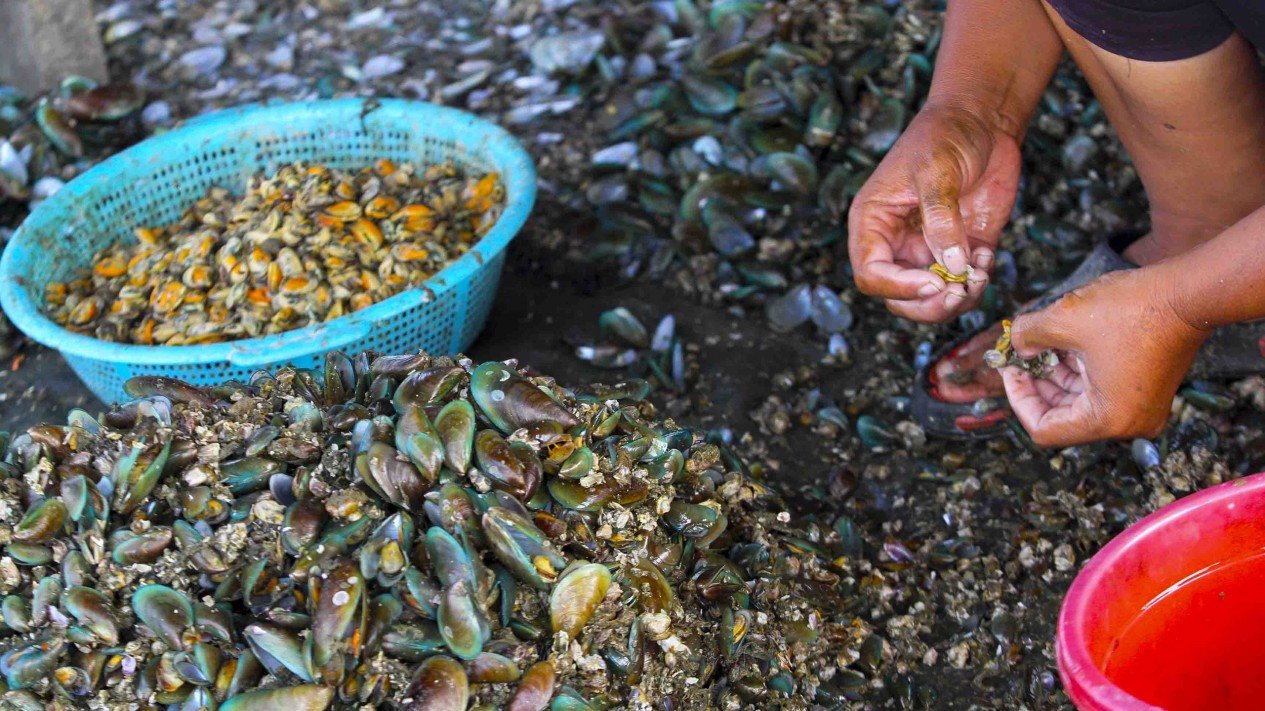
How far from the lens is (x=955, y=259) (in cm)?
169

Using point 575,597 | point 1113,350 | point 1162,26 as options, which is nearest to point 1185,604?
point 1113,350

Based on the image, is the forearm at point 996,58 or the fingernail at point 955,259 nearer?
the fingernail at point 955,259

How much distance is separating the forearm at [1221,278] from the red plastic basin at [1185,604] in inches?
10.8

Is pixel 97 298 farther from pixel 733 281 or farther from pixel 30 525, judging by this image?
pixel 733 281

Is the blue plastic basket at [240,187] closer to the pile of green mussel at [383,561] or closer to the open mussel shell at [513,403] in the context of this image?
the pile of green mussel at [383,561]

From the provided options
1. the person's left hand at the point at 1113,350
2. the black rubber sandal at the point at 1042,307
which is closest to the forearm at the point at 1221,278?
the person's left hand at the point at 1113,350

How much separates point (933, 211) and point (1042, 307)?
39 centimetres

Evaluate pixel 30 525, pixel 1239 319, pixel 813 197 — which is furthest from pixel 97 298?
pixel 1239 319

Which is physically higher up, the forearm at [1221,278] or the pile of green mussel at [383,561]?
the forearm at [1221,278]

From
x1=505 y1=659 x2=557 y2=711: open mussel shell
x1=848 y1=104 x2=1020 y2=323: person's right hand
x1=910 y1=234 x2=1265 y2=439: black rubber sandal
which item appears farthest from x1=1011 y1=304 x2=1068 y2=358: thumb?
x1=505 y1=659 x2=557 y2=711: open mussel shell

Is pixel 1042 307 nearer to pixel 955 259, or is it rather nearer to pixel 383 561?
pixel 955 259

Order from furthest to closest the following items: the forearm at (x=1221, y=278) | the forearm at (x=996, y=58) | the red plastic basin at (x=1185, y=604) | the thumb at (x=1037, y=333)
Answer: the forearm at (x=996, y=58), the thumb at (x=1037, y=333), the forearm at (x=1221, y=278), the red plastic basin at (x=1185, y=604)

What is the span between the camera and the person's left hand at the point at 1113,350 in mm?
1539

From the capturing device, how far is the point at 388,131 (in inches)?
101
